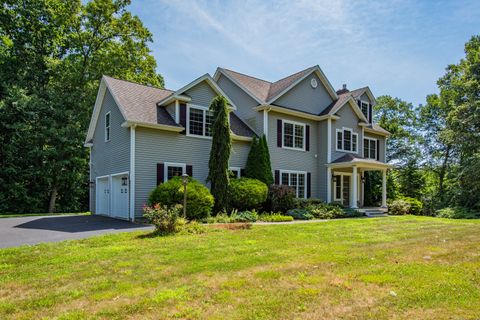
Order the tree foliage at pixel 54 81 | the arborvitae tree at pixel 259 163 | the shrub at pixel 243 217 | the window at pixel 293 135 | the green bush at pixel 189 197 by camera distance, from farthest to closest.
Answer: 1. the tree foliage at pixel 54 81
2. the window at pixel 293 135
3. the arborvitae tree at pixel 259 163
4. the shrub at pixel 243 217
5. the green bush at pixel 189 197

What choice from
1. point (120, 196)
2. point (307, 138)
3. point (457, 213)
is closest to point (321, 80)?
point (307, 138)

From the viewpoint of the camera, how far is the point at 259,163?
1727cm

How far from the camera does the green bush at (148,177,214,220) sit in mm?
12664

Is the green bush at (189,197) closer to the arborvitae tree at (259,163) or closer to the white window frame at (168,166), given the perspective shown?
the white window frame at (168,166)

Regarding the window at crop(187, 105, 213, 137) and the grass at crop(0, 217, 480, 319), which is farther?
the window at crop(187, 105, 213, 137)

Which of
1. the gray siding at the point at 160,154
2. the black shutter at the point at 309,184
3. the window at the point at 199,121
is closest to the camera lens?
the gray siding at the point at 160,154

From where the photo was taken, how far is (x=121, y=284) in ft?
16.3

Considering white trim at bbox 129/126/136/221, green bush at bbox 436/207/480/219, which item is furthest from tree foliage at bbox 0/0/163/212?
green bush at bbox 436/207/480/219

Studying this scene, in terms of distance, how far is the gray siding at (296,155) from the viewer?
1866 cm

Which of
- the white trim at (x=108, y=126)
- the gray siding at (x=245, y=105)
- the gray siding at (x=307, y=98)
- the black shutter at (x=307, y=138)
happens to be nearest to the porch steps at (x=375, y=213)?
the black shutter at (x=307, y=138)

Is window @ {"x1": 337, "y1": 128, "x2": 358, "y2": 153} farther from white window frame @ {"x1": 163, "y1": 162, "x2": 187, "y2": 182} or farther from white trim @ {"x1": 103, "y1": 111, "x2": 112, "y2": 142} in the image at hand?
white trim @ {"x1": 103, "y1": 111, "x2": 112, "y2": 142}

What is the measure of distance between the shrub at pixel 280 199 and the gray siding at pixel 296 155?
6.15ft

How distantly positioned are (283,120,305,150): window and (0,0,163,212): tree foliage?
15.1 meters

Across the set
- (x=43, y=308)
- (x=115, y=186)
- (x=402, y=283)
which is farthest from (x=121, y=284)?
(x=115, y=186)
